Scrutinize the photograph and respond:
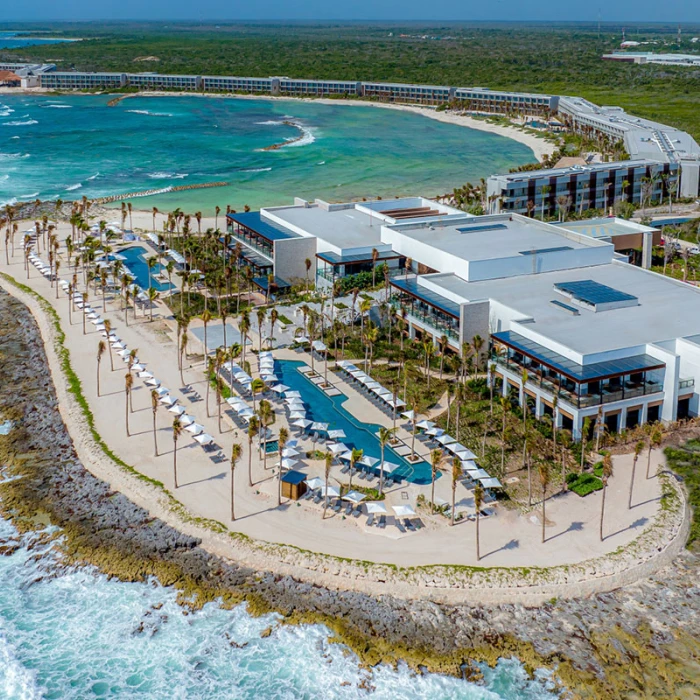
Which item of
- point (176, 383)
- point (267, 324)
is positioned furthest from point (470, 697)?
point (267, 324)

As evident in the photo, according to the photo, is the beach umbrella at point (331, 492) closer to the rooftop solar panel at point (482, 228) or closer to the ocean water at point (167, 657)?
the ocean water at point (167, 657)

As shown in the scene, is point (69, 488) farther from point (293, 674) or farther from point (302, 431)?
point (293, 674)

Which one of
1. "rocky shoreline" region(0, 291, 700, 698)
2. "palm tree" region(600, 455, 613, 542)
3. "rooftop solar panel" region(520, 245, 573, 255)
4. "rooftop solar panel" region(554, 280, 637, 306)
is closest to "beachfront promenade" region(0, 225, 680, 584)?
"palm tree" region(600, 455, 613, 542)

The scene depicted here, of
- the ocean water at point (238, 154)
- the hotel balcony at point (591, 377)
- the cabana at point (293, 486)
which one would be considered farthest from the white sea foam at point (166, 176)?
the cabana at point (293, 486)

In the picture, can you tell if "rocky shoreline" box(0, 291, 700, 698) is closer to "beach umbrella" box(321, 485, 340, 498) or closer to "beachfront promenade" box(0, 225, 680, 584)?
"beachfront promenade" box(0, 225, 680, 584)

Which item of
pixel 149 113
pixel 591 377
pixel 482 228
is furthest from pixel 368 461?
pixel 149 113

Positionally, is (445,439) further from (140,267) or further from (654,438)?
(140,267)
